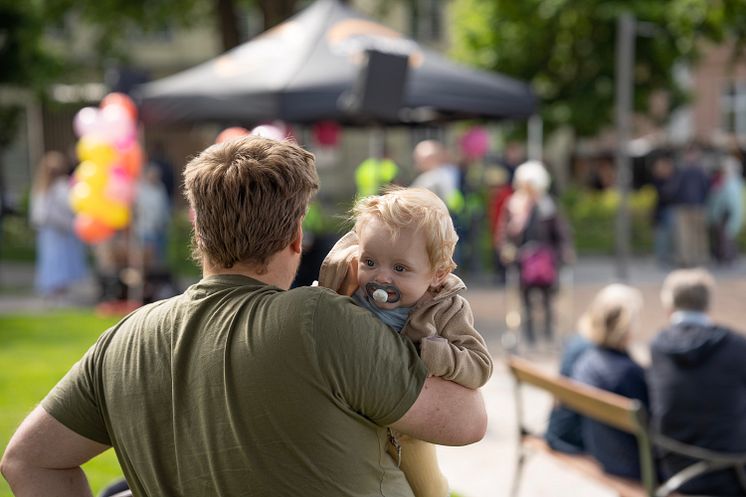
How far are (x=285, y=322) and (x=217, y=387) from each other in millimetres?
193

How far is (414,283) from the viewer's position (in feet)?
6.62

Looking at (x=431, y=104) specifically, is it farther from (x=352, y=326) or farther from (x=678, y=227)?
(x=678, y=227)

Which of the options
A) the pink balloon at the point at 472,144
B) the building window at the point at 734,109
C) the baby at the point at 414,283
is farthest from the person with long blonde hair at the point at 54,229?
the building window at the point at 734,109

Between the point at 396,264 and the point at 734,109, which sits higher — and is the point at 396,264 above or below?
below

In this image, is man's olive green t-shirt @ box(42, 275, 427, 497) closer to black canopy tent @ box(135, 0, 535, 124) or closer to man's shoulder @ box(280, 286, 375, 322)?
man's shoulder @ box(280, 286, 375, 322)

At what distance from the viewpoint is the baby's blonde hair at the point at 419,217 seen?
2018 millimetres

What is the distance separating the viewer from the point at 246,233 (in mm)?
1937

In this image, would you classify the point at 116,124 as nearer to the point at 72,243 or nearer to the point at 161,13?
the point at 72,243

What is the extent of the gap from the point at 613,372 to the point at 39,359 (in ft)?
18.9

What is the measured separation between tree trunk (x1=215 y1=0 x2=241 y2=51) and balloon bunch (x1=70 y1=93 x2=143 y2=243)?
946 cm

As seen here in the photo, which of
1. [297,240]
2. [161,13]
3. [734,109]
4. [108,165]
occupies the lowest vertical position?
[108,165]

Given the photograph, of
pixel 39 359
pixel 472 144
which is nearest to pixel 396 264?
pixel 39 359

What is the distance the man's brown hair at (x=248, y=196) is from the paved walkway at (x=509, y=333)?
3.83 metres

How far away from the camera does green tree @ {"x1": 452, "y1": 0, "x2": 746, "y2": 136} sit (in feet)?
73.0
